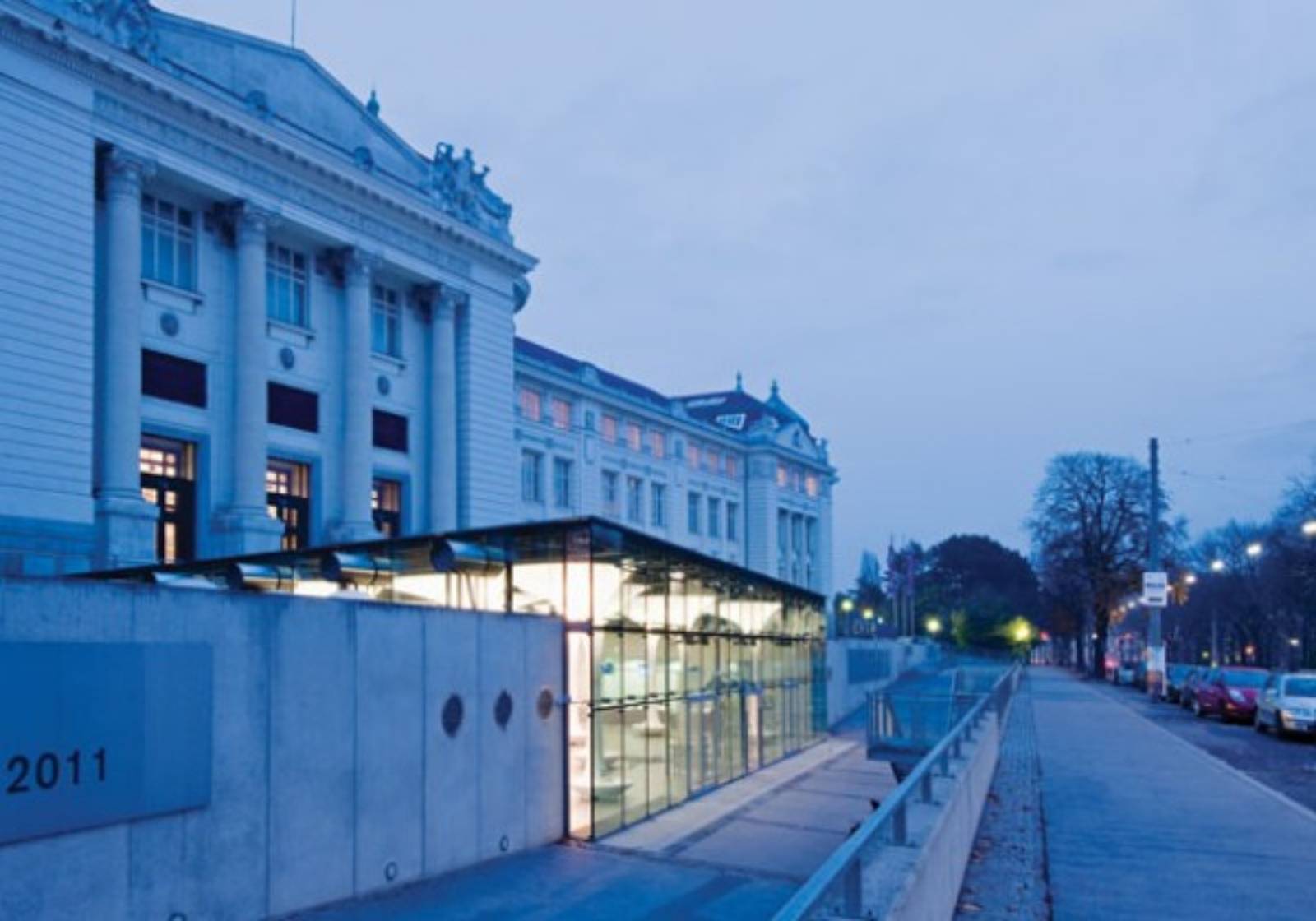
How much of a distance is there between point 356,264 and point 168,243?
20.9 ft

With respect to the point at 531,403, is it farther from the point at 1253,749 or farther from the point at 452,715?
the point at 452,715

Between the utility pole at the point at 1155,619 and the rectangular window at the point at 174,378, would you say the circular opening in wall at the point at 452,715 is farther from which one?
the utility pole at the point at 1155,619

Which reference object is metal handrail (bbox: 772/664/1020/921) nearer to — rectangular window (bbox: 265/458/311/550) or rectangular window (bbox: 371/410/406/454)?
rectangular window (bbox: 265/458/311/550)

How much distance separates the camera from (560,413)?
201 ft

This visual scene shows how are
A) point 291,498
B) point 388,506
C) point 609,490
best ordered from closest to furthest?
point 291,498, point 388,506, point 609,490

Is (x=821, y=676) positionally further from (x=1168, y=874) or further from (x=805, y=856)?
(x=1168, y=874)

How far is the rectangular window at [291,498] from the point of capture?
1487 inches

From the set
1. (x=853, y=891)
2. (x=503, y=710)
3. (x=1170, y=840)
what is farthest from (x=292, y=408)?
(x=853, y=891)

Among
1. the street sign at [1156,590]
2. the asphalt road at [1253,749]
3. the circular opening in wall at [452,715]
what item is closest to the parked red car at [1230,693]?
the asphalt road at [1253,749]

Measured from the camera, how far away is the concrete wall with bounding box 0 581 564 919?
9258 mm

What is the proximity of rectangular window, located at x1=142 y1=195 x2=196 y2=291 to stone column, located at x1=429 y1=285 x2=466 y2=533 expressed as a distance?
10179mm

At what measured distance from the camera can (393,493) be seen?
1686 inches

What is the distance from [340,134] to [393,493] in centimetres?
1245

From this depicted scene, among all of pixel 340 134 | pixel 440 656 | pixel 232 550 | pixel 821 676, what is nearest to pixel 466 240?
pixel 340 134
